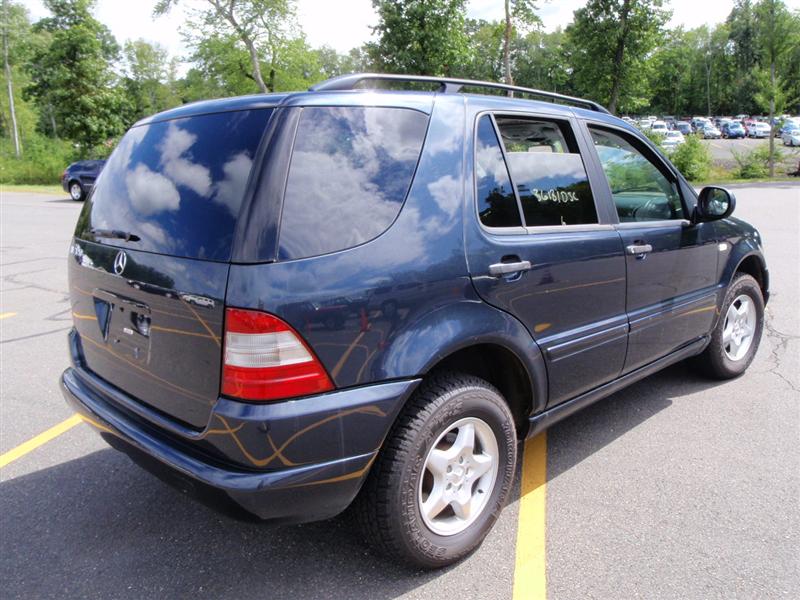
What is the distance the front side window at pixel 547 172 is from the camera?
268cm

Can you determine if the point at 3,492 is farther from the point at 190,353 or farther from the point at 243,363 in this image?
the point at 243,363

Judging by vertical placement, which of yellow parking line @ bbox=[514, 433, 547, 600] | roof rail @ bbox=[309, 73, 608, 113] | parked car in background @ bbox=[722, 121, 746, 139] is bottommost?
yellow parking line @ bbox=[514, 433, 547, 600]

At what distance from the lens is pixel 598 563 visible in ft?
7.82

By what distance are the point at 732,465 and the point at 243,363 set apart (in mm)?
2688

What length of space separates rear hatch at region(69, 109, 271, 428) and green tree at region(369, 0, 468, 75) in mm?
24023

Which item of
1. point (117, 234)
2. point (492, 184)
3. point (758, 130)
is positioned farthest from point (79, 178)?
point (758, 130)

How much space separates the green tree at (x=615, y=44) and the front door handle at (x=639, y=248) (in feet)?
82.1

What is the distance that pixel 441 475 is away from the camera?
7.67 feet

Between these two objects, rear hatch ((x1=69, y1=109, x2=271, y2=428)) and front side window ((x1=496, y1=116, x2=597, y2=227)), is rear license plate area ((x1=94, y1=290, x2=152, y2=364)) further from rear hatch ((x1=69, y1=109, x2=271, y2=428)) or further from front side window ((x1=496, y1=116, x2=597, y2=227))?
front side window ((x1=496, y1=116, x2=597, y2=227))

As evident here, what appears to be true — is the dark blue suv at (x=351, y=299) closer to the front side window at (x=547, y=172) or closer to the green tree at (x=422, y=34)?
the front side window at (x=547, y=172)

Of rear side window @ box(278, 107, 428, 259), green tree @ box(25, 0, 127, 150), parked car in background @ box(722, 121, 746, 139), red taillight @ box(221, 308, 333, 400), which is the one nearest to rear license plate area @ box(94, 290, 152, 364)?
red taillight @ box(221, 308, 333, 400)

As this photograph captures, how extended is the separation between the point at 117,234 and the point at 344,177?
1.04 metres

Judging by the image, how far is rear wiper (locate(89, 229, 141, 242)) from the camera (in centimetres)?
232

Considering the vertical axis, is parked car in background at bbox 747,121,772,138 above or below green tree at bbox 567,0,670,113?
below
